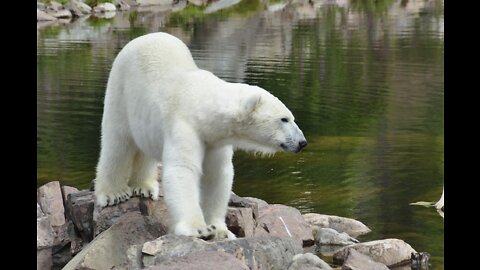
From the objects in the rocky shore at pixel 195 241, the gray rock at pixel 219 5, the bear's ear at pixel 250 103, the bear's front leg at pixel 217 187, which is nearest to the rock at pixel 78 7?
the gray rock at pixel 219 5

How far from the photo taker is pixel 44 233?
10.3 metres

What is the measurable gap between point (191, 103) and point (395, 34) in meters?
31.7

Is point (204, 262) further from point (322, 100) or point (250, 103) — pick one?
point (322, 100)

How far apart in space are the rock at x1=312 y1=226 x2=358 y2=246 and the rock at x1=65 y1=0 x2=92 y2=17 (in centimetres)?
4042

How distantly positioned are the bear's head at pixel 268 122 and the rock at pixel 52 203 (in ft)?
12.8

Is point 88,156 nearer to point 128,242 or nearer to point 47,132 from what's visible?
point 47,132

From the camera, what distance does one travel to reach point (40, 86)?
2459cm

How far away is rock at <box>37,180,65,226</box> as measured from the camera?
422 inches

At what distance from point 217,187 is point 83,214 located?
1.86 meters

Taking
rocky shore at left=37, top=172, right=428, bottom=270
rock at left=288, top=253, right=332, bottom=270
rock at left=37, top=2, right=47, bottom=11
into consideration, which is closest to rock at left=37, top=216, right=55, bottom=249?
rocky shore at left=37, top=172, right=428, bottom=270

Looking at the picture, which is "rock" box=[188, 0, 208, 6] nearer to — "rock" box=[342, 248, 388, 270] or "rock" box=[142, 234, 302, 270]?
"rock" box=[342, 248, 388, 270]

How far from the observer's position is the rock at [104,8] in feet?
→ 170

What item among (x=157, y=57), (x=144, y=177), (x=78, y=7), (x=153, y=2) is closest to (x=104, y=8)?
(x=78, y=7)

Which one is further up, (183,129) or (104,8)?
(104,8)
